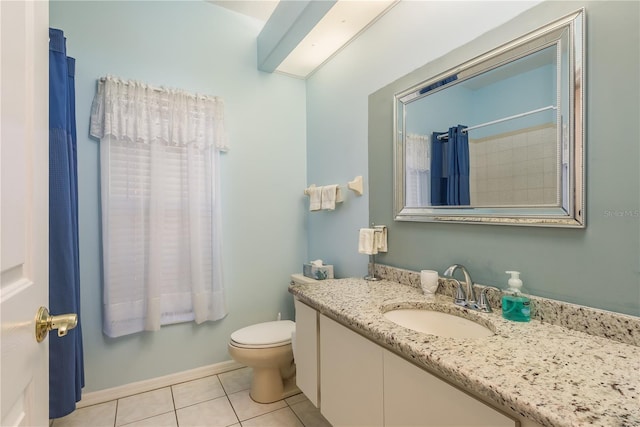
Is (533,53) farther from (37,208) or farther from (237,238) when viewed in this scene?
(237,238)

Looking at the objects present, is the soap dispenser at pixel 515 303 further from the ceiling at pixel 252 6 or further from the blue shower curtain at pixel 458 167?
the ceiling at pixel 252 6

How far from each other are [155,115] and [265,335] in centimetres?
155

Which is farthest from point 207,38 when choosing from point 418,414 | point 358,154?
point 418,414

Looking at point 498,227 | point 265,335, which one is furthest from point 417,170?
point 265,335

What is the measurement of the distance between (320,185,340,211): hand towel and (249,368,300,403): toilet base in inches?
43.3

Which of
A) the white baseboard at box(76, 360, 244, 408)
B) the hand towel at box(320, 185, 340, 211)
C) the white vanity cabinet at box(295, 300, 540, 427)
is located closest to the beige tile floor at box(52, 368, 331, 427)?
the white baseboard at box(76, 360, 244, 408)

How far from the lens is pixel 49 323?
64 cm

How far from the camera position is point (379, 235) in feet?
5.56

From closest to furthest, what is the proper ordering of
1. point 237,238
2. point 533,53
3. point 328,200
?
point 533,53
point 328,200
point 237,238

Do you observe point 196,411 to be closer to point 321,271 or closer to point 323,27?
point 321,271

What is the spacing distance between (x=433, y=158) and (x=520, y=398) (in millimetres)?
1086

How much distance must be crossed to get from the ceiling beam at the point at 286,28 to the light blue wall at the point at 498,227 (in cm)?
33

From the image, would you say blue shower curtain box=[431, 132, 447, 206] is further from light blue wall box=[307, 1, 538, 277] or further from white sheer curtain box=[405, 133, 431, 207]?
light blue wall box=[307, 1, 538, 277]

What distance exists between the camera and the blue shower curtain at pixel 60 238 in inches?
56.6
